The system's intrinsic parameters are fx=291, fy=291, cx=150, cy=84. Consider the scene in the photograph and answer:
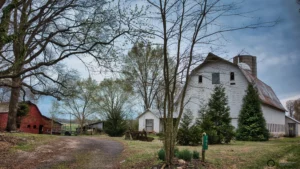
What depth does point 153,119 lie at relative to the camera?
37375mm

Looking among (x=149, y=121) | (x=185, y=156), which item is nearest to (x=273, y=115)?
(x=149, y=121)

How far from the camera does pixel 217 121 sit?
77.0ft

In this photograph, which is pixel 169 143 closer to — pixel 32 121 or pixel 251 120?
pixel 251 120

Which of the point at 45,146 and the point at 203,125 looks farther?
the point at 203,125

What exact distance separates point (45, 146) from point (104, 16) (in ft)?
24.2

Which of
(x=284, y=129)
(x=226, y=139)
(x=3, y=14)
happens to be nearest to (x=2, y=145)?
(x=3, y=14)

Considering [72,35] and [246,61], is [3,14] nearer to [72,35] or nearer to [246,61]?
[72,35]

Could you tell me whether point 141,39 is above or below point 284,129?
above

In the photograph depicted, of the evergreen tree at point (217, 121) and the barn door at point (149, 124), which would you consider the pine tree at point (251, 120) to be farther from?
the barn door at point (149, 124)

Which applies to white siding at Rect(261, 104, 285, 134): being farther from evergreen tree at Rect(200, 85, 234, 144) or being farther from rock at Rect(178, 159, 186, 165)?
rock at Rect(178, 159, 186, 165)

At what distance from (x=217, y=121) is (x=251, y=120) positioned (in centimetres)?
519

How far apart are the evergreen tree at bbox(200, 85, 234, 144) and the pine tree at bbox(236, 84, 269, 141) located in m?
3.87

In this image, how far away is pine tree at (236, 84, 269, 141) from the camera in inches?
1045

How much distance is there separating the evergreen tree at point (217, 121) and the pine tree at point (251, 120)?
12.7ft
